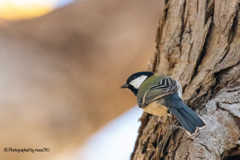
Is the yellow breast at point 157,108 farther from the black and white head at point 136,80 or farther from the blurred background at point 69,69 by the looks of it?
the blurred background at point 69,69

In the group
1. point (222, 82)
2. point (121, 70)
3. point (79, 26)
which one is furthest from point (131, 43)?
point (222, 82)

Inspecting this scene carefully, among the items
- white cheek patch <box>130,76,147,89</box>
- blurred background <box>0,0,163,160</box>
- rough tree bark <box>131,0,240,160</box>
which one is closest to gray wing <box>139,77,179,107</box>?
rough tree bark <box>131,0,240,160</box>

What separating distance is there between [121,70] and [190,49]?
0.92 meters

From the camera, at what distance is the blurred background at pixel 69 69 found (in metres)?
2.21

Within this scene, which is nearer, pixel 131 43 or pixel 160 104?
pixel 160 104

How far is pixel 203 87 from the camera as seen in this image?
1348mm

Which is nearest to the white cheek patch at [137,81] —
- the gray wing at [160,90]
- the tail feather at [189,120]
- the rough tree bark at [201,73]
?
the rough tree bark at [201,73]

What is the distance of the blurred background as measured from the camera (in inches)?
87.1

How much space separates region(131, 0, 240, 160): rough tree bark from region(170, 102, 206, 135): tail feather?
6 centimetres

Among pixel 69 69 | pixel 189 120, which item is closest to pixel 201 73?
pixel 189 120

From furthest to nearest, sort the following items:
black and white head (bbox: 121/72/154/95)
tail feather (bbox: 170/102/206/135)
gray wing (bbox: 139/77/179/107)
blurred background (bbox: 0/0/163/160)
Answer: blurred background (bbox: 0/0/163/160) < black and white head (bbox: 121/72/154/95) < gray wing (bbox: 139/77/179/107) < tail feather (bbox: 170/102/206/135)

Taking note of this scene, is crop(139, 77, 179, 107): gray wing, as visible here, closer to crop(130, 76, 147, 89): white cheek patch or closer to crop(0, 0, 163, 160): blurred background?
crop(130, 76, 147, 89): white cheek patch

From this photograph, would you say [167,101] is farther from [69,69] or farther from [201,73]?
[69,69]

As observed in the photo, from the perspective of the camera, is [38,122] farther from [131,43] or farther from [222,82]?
[222,82]
